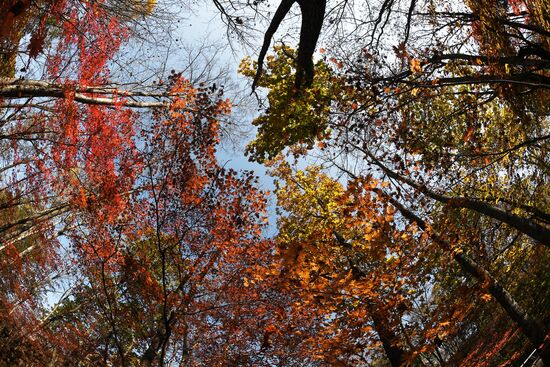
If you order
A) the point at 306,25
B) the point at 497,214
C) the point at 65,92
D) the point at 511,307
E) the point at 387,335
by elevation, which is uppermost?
the point at 65,92

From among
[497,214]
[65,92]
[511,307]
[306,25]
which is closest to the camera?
[306,25]

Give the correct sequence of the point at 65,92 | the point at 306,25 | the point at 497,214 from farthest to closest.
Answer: the point at 65,92, the point at 497,214, the point at 306,25

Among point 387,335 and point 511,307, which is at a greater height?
point 387,335

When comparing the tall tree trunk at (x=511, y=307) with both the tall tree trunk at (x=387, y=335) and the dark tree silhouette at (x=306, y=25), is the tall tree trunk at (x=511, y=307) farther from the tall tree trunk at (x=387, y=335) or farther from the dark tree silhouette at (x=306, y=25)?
the dark tree silhouette at (x=306, y=25)

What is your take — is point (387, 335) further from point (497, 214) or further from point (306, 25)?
point (306, 25)

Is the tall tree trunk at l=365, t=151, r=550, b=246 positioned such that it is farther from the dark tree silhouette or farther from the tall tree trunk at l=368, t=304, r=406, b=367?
the dark tree silhouette

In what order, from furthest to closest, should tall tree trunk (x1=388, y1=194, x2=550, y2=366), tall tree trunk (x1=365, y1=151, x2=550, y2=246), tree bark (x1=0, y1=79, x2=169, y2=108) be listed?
tree bark (x1=0, y1=79, x2=169, y2=108)
tall tree trunk (x1=388, y1=194, x2=550, y2=366)
tall tree trunk (x1=365, y1=151, x2=550, y2=246)

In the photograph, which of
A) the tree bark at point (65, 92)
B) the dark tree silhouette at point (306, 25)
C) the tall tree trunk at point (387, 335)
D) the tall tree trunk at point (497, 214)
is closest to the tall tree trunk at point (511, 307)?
the tall tree trunk at point (497, 214)

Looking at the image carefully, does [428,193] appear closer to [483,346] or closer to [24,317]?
[483,346]

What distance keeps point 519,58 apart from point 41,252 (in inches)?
560

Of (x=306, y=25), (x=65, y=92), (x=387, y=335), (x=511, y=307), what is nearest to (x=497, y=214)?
(x=511, y=307)

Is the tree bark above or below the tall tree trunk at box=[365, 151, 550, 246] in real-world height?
above

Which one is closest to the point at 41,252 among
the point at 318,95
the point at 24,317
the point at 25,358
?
the point at 24,317

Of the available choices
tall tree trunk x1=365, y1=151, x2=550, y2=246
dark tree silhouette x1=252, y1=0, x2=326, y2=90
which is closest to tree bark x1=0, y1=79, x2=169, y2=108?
dark tree silhouette x1=252, y1=0, x2=326, y2=90
